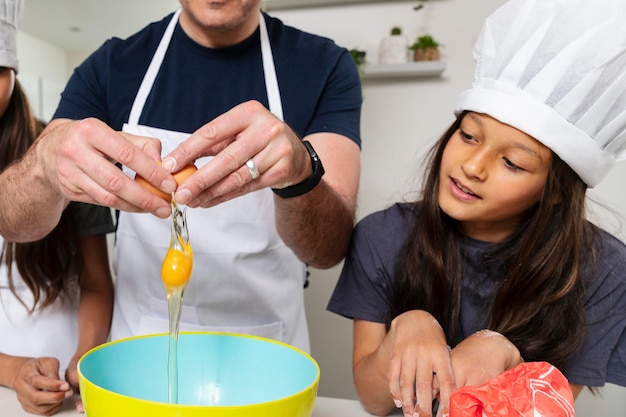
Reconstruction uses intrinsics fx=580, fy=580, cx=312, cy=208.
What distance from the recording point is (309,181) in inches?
35.2

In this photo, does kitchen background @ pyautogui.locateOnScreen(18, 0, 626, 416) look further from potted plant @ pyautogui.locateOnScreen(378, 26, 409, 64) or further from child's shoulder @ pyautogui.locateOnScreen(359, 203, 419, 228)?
child's shoulder @ pyautogui.locateOnScreen(359, 203, 419, 228)

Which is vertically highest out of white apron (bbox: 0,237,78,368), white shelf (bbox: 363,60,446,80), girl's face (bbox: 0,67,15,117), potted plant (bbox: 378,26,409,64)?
potted plant (bbox: 378,26,409,64)

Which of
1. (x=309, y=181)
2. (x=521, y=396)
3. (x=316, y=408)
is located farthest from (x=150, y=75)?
(x=521, y=396)

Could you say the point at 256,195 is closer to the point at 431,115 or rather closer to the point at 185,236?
the point at 185,236

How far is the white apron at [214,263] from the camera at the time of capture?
118 cm

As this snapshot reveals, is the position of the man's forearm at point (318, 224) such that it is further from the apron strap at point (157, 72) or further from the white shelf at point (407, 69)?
the white shelf at point (407, 69)

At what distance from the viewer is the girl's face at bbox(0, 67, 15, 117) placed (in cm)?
113

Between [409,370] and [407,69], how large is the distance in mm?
1572

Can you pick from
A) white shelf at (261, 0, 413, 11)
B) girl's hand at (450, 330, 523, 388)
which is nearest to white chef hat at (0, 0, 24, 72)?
girl's hand at (450, 330, 523, 388)

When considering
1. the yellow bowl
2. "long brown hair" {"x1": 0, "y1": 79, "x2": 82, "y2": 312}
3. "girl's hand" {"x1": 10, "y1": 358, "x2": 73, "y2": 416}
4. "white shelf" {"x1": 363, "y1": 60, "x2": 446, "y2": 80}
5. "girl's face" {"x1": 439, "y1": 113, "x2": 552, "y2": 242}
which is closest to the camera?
the yellow bowl

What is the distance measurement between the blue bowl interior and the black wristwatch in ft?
0.93

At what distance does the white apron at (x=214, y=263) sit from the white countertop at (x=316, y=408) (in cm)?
32

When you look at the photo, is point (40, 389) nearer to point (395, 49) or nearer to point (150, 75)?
point (150, 75)

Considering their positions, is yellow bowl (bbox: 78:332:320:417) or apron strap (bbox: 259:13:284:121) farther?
apron strap (bbox: 259:13:284:121)
